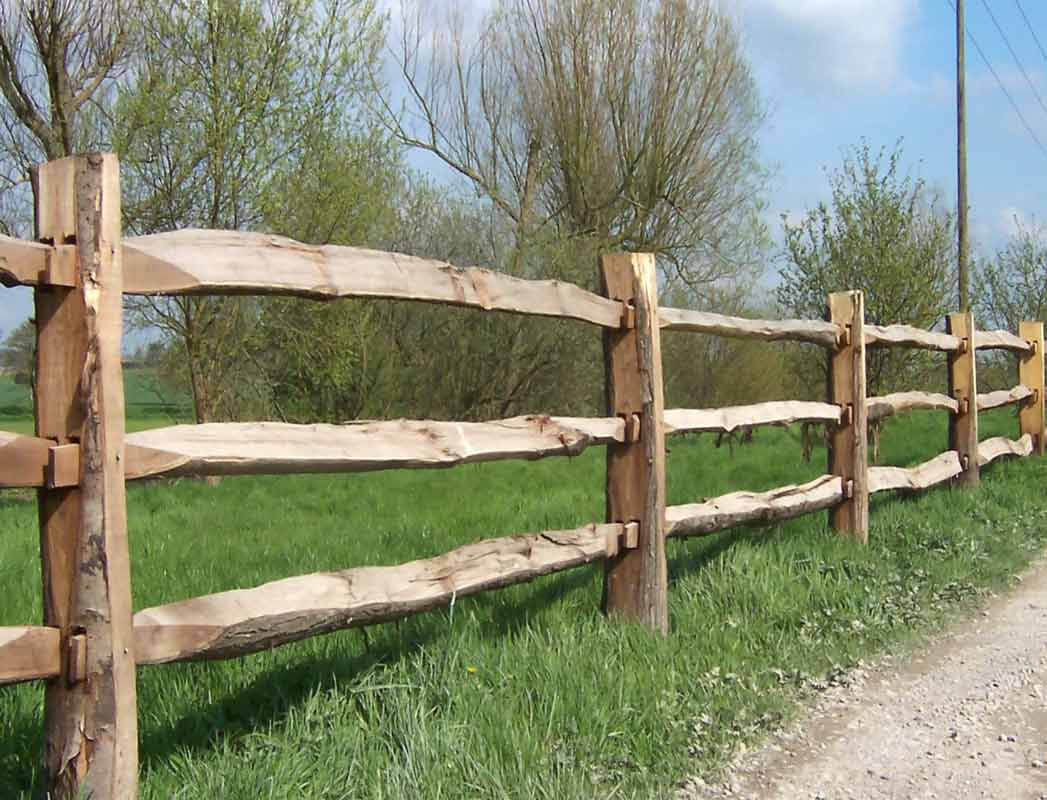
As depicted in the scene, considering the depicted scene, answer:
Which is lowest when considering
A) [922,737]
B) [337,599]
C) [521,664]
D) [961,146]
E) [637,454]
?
[922,737]

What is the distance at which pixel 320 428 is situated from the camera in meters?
3.27

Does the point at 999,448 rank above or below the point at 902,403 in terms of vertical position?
below

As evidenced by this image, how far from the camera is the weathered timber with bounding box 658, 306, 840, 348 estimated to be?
203 inches

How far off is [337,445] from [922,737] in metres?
2.24

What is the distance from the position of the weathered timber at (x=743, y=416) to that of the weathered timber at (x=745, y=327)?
1.33 feet

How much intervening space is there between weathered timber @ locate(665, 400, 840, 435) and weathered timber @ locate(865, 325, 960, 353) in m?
0.82

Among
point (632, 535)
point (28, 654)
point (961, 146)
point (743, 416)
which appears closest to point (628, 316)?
point (632, 535)

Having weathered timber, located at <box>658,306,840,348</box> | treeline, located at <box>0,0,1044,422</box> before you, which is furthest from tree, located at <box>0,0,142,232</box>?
weathered timber, located at <box>658,306,840,348</box>

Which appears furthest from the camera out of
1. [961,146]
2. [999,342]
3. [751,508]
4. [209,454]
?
[961,146]

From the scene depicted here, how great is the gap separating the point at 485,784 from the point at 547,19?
1955cm

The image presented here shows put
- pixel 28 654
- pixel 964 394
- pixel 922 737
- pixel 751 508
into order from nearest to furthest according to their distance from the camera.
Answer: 1. pixel 28 654
2. pixel 922 737
3. pixel 751 508
4. pixel 964 394

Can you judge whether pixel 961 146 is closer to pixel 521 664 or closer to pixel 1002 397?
pixel 1002 397

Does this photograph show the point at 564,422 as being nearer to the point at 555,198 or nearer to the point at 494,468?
the point at 494,468

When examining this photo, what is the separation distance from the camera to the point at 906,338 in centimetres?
788
